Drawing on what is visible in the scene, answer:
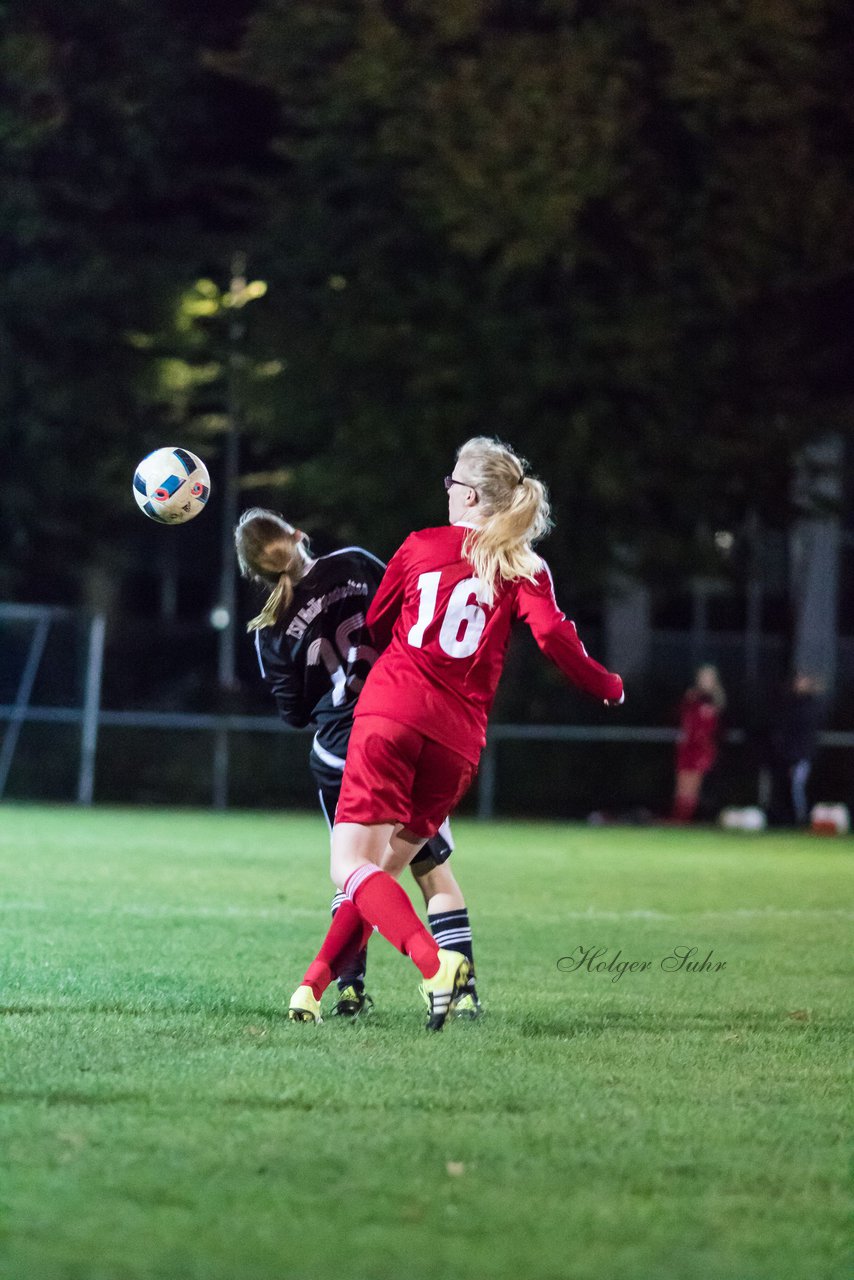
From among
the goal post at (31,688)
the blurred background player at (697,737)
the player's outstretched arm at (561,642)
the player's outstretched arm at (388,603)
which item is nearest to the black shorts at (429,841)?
the player's outstretched arm at (388,603)

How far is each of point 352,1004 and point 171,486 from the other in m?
2.42

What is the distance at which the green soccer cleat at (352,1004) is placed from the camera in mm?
6926

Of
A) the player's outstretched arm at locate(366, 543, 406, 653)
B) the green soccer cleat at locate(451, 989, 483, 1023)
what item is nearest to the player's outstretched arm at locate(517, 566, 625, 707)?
the player's outstretched arm at locate(366, 543, 406, 653)

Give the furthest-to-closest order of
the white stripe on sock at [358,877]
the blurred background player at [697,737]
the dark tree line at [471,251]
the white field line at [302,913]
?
the blurred background player at [697,737]
the dark tree line at [471,251]
the white field line at [302,913]
the white stripe on sock at [358,877]

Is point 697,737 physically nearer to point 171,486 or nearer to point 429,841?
point 171,486

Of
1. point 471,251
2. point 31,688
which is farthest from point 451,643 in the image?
point 31,688

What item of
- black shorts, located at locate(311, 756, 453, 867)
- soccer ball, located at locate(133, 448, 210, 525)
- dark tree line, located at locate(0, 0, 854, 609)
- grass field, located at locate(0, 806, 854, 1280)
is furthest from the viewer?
dark tree line, located at locate(0, 0, 854, 609)

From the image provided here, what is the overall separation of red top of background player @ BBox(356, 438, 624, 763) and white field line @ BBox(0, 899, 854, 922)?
169 inches

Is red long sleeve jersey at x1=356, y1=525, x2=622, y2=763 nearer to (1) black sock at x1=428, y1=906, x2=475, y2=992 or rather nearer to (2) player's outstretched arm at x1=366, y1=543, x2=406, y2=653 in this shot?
(2) player's outstretched arm at x1=366, y1=543, x2=406, y2=653

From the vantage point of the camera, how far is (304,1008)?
6.67 meters

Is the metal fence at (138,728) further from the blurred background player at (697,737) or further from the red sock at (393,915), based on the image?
the red sock at (393,915)

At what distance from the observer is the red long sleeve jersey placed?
6.43 meters

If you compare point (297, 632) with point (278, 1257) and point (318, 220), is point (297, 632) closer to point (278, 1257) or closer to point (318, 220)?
point (278, 1257)

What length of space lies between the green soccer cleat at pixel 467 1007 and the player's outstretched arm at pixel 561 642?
126cm
